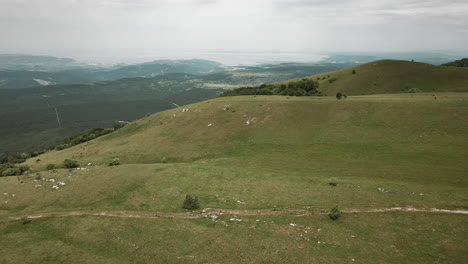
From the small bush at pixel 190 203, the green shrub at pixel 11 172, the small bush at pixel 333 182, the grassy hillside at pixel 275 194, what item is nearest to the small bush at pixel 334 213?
A: the grassy hillside at pixel 275 194

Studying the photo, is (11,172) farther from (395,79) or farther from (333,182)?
(395,79)

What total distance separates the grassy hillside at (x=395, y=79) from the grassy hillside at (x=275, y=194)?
1711 inches

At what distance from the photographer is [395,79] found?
3625 inches

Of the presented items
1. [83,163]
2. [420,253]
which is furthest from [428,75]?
[83,163]

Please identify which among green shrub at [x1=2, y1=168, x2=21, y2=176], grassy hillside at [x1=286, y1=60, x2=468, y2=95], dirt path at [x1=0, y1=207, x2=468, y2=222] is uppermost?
grassy hillside at [x1=286, y1=60, x2=468, y2=95]

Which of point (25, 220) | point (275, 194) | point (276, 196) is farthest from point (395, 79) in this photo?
point (25, 220)

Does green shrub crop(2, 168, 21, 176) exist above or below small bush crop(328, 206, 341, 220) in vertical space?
below

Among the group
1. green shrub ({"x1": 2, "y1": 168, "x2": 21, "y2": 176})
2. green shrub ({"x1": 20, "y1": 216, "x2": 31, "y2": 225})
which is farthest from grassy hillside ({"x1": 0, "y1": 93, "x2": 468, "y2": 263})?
green shrub ({"x1": 2, "y1": 168, "x2": 21, "y2": 176})

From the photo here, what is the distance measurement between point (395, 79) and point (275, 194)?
299ft

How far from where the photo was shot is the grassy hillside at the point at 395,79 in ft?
270

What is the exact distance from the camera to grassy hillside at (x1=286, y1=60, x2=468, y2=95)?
8221 cm

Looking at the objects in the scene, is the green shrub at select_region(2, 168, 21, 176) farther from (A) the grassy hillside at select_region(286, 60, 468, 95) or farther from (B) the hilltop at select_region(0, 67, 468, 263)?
(A) the grassy hillside at select_region(286, 60, 468, 95)

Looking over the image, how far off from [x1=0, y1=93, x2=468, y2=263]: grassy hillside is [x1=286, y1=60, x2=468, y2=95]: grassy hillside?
143ft

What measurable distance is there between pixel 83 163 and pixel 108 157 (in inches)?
180
